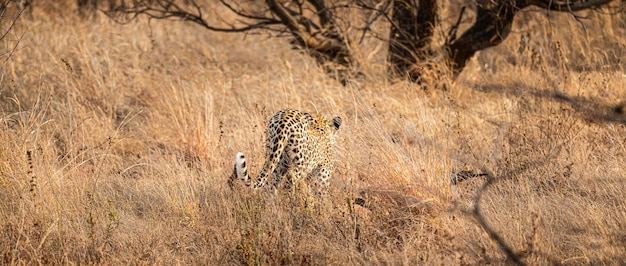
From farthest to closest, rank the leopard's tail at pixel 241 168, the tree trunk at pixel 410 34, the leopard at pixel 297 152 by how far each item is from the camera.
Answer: the tree trunk at pixel 410 34
the leopard at pixel 297 152
the leopard's tail at pixel 241 168

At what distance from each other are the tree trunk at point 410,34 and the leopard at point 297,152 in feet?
8.03

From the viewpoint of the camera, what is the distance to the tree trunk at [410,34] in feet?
26.2

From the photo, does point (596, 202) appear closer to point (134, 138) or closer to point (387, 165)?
point (387, 165)

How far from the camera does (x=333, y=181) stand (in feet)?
16.9

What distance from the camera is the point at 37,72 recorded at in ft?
27.5

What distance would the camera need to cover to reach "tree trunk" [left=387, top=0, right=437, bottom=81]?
314 inches

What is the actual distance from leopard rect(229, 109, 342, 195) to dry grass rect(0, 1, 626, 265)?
15cm

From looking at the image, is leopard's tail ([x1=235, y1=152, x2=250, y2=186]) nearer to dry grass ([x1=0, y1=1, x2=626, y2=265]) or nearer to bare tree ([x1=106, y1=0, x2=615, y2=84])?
dry grass ([x1=0, y1=1, x2=626, y2=265])

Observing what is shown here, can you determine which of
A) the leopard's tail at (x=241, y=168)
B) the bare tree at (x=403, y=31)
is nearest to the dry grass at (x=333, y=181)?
the leopard's tail at (x=241, y=168)

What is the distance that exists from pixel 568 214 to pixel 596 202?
0.76ft

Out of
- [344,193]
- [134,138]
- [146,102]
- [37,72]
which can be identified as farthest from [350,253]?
[37,72]

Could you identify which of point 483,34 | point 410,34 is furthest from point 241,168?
point 483,34

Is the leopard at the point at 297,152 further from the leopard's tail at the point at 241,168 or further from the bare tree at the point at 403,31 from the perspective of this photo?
the bare tree at the point at 403,31

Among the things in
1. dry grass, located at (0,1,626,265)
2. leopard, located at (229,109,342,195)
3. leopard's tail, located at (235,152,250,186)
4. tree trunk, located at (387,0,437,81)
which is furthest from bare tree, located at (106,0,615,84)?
leopard's tail, located at (235,152,250,186)
